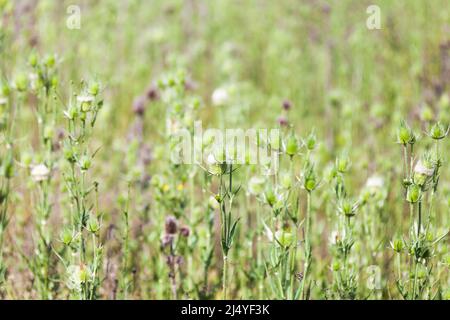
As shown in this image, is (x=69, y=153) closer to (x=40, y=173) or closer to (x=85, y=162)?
(x=85, y=162)

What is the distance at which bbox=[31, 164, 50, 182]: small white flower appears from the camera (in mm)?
2055

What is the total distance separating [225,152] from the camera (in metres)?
1.57

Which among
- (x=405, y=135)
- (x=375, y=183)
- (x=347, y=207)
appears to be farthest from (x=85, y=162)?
(x=375, y=183)

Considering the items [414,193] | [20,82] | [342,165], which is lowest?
[414,193]

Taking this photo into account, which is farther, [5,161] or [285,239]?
[5,161]

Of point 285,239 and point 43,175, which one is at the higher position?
point 43,175

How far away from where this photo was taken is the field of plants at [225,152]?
1.75 m

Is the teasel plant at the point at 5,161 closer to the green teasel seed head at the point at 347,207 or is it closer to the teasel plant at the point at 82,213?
the teasel plant at the point at 82,213

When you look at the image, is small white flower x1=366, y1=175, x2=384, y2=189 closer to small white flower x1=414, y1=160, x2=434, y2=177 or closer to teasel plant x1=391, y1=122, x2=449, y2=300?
teasel plant x1=391, y1=122, x2=449, y2=300

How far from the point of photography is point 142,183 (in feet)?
8.83

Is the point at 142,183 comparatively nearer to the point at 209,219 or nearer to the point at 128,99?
the point at 209,219

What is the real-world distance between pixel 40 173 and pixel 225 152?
81cm

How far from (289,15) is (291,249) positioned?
3.66 meters
